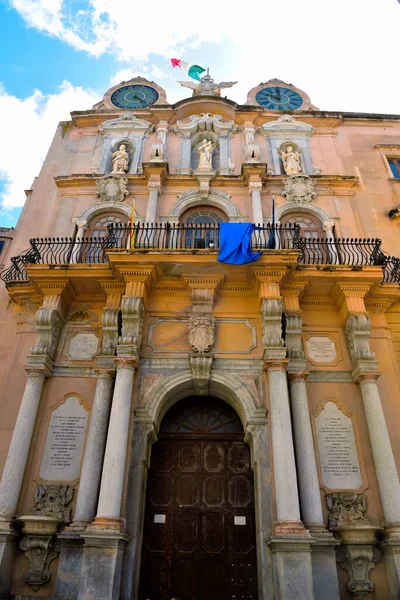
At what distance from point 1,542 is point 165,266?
634cm

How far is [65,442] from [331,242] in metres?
8.26

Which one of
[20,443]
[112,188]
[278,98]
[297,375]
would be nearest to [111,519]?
[20,443]

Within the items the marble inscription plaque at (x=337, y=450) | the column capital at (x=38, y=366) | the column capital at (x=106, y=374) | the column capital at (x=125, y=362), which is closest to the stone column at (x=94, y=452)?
the column capital at (x=106, y=374)

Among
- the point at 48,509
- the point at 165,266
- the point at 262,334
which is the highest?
the point at 165,266

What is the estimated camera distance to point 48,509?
340 inches

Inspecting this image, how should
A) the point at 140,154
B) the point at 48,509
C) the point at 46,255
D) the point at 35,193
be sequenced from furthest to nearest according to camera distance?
the point at 140,154, the point at 35,193, the point at 46,255, the point at 48,509

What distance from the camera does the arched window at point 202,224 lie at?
480 inches

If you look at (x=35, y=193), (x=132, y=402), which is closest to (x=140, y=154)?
(x=35, y=193)

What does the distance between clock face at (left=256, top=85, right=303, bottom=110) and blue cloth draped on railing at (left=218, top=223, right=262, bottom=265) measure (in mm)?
8631

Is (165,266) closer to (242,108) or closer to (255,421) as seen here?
(255,421)

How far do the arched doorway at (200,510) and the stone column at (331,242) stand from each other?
491 centimetres

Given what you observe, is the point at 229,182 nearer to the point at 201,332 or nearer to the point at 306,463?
the point at 201,332

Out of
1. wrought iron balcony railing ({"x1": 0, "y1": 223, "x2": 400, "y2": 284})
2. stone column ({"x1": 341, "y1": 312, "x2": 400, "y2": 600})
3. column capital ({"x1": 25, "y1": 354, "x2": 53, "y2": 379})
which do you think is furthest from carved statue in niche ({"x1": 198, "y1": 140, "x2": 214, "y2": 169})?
column capital ({"x1": 25, "y1": 354, "x2": 53, "y2": 379})

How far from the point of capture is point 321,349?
10.4 m
